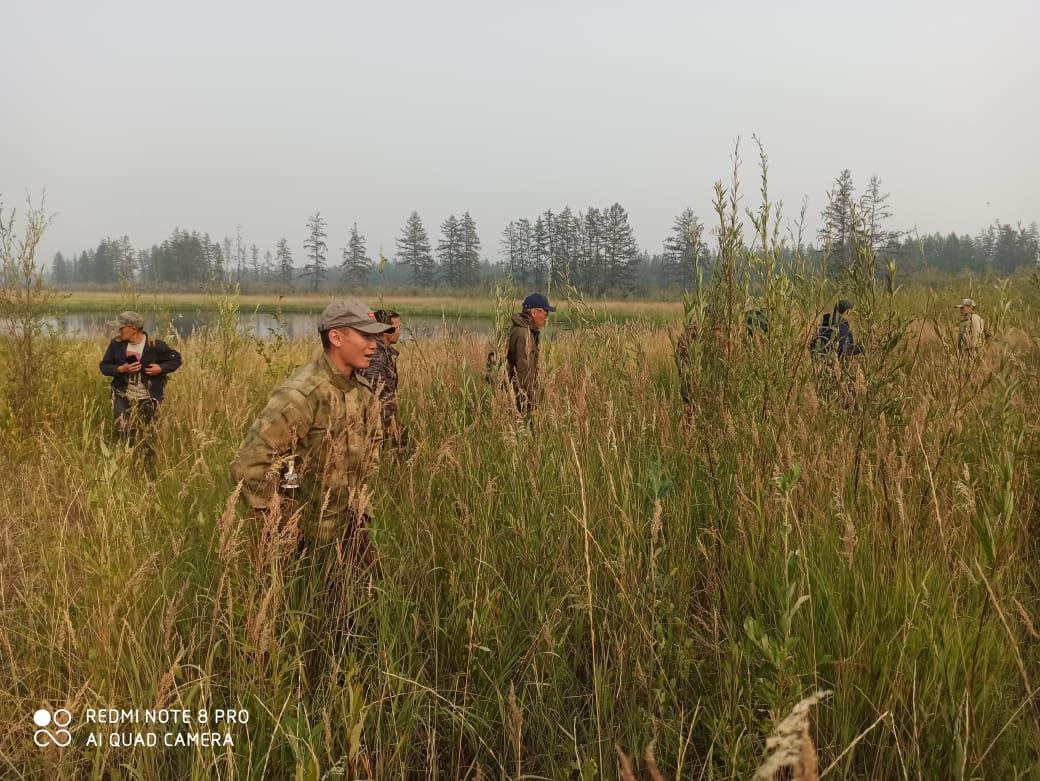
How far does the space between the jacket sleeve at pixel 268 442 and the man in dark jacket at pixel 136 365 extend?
3749mm

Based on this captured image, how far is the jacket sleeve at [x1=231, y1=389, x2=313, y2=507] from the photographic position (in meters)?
2.49

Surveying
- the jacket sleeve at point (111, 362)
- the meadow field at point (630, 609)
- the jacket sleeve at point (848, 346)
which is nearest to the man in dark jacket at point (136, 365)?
the jacket sleeve at point (111, 362)

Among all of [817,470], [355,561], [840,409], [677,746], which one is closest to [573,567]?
[677,746]

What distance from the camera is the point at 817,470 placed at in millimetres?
2512

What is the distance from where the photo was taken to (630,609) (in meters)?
1.98

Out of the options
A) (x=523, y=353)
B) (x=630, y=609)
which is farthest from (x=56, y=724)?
(x=523, y=353)

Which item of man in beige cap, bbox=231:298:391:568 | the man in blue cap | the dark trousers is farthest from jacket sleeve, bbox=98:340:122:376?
man in beige cap, bbox=231:298:391:568

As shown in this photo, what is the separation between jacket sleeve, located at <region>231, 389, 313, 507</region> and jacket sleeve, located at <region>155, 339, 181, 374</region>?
4294mm

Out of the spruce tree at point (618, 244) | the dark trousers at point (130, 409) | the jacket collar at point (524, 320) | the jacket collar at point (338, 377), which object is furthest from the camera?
the spruce tree at point (618, 244)

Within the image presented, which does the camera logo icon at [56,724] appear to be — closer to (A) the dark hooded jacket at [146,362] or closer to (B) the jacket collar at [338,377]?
(B) the jacket collar at [338,377]

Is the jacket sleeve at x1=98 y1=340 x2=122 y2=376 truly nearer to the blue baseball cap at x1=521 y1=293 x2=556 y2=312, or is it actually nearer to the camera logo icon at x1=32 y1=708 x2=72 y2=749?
the blue baseball cap at x1=521 y1=293 x2=556 y2=312

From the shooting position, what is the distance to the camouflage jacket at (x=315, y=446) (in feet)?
8.11

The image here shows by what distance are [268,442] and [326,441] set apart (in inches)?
9.8

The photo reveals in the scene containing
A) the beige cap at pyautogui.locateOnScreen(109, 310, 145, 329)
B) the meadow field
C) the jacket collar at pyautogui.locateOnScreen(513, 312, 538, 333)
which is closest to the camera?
the meadow field
